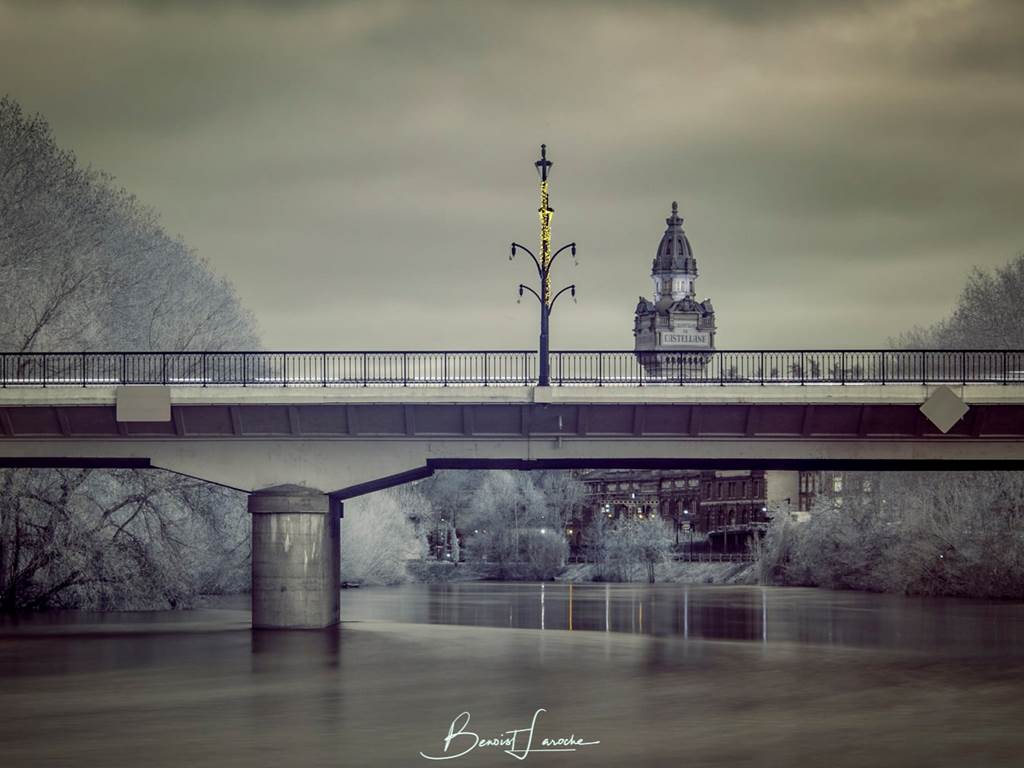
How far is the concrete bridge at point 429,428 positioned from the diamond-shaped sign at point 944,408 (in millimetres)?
46

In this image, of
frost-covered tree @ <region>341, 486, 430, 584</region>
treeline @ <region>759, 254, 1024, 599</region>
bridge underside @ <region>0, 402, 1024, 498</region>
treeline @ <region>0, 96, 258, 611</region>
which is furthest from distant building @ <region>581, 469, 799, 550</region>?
bridge underside @ <region>0, 402, 1024, 498</region>

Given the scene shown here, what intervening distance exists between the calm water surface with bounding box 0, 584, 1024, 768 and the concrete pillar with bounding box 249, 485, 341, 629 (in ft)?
3.20

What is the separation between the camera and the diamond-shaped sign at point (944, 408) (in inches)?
2066

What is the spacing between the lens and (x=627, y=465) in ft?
187

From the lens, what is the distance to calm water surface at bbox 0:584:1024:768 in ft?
93.5

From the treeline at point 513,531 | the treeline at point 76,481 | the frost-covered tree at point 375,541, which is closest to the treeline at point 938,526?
the frost-covered tree at point 375,541

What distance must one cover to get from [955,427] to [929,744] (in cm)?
2576

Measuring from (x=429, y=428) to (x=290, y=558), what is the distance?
6.34 meters

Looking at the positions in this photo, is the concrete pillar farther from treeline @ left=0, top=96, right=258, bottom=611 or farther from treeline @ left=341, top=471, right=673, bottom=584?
treeline @ left=341, top=471, right=673, bottom=584

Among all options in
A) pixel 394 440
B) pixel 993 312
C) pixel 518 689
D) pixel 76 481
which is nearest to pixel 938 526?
pixel 993 312

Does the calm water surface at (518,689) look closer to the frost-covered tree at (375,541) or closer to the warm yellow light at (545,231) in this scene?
the warm yellow light at (545,231)

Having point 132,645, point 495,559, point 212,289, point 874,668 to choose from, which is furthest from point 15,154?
point 495,559

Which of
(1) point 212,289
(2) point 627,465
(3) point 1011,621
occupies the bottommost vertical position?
(3) point 1011,621

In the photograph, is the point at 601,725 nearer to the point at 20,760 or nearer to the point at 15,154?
the point at 20,760
